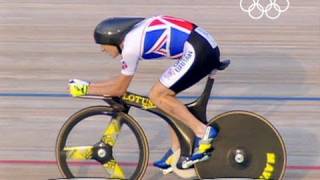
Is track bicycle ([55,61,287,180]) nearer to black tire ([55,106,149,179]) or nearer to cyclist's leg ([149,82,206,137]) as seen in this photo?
black tire ([55,106,149,179])

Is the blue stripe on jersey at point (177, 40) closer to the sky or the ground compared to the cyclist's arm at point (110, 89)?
closer to the sky

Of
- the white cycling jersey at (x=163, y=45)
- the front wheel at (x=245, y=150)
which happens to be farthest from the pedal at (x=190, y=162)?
the white cycling jersey at (x=163, y=45)

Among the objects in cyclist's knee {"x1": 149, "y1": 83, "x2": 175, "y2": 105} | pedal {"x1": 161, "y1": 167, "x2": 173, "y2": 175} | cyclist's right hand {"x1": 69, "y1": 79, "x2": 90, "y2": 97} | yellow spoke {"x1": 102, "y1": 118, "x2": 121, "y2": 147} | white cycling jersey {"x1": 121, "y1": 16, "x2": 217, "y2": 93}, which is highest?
white cycling jersey {"x1": 121, "y1": 16, "x2": 217, "y2": 93}

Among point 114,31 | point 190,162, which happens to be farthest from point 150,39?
point 190,162

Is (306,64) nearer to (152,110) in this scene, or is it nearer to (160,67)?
(160,67)

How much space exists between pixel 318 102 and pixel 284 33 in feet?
7.51

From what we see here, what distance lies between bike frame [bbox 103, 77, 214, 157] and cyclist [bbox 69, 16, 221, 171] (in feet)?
0.22

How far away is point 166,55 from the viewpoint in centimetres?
631

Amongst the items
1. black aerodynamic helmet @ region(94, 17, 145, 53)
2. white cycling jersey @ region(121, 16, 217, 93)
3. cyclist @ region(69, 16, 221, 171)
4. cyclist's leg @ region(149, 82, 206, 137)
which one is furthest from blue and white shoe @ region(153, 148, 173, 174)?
black aerodynamic helmet @ region(94, 17, 145, 53)

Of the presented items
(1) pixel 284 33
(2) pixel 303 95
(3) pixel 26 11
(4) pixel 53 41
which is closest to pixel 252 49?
(1) pixel 284 33

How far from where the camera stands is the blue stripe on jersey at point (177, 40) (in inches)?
247

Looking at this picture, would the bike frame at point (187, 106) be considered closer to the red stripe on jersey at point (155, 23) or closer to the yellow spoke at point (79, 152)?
the yellow spoke at point (79, 152)

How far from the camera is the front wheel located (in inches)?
257

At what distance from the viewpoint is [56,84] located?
30.3 feet
